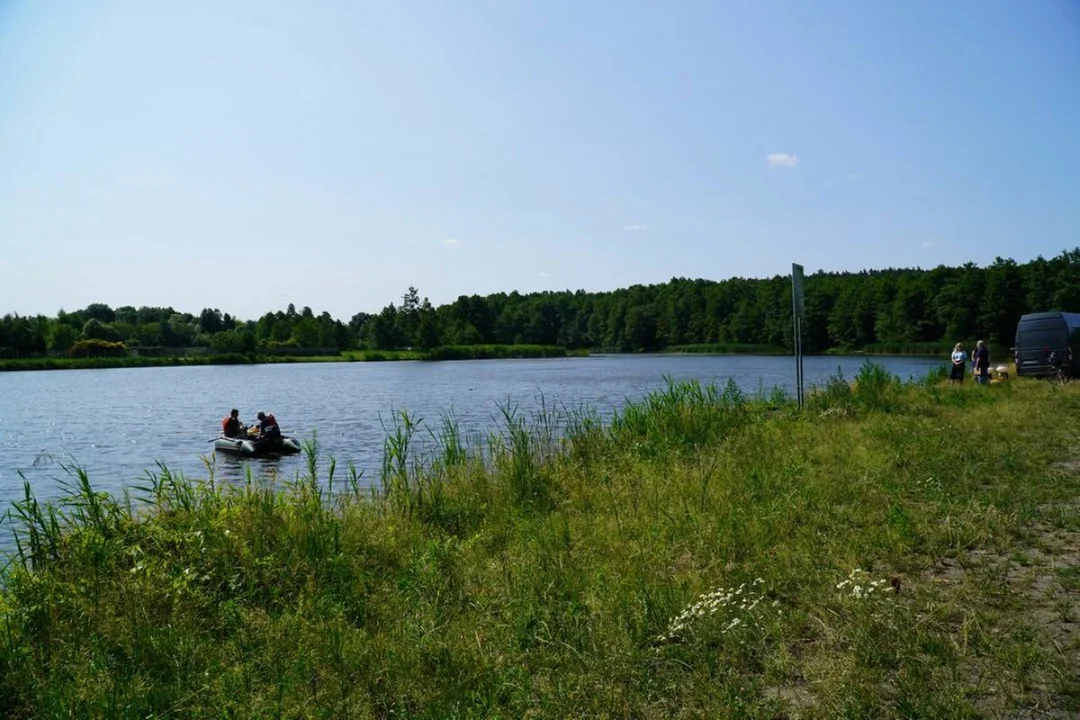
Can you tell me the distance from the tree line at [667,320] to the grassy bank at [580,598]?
8948cm

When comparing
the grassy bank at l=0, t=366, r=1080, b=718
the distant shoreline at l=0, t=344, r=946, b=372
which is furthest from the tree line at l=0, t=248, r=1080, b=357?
the grassy bank at l=0, t=366, r=1080, b=718

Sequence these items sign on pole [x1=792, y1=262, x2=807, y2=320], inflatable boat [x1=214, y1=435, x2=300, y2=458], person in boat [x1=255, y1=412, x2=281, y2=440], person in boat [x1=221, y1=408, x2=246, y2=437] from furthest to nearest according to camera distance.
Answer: person in boat [x1=221, y1=408, x2=246, y2=437] < person in boat [x1=255, y1=412, x2=281, y2=440] < inflatable boat [x1=214, y1=435, x2=300, y2=458] < sign on pole [x1=792, y1=262, x2=807, y2=320]

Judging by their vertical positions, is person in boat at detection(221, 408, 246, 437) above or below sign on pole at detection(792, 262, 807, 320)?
below

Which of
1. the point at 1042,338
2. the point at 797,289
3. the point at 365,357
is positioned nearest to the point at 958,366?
the point at 1042,338

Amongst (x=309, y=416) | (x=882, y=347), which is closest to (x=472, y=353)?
(x=882, y=347)

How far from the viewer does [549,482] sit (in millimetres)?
9789

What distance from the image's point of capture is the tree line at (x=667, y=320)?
89188 mm

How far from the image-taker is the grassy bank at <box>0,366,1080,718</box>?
395 centimetres

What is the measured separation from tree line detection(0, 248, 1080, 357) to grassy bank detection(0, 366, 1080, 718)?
8948cm

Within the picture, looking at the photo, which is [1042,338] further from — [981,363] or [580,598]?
[580,598]

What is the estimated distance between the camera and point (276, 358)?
119 m

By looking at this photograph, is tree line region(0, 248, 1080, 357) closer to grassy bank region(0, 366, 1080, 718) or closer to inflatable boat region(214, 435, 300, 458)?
inflatable boat region(214, 435, 300, 458)

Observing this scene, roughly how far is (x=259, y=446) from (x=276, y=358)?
103 meters

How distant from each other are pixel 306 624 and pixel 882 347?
97095mm
